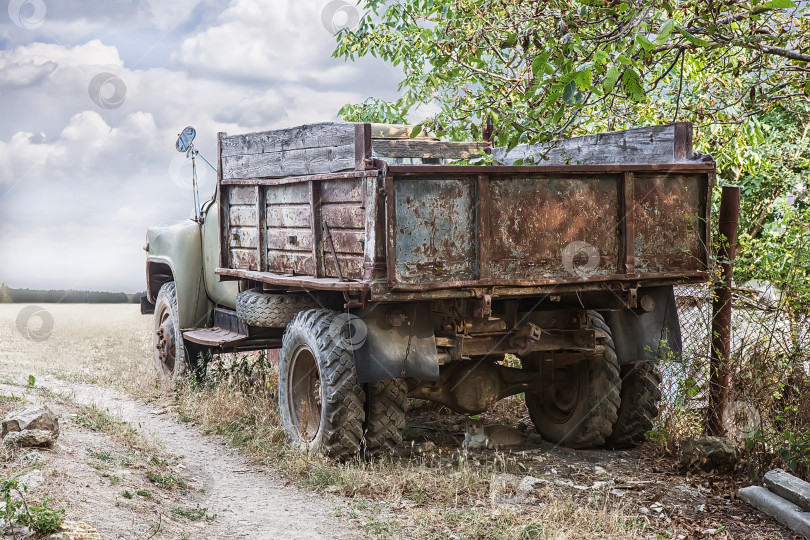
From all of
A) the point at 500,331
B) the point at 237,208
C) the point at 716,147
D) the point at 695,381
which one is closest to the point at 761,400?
the point at 695,381

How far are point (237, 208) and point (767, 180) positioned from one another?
27.2ft

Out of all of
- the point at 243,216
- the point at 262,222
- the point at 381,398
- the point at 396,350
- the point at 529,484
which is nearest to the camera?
the point at 529,484

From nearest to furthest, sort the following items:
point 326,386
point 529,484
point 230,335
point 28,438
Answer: point 28,438
point 529,484
point 326,386
point 230,335

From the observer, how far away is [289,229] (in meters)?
6.53

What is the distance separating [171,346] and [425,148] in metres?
3.61

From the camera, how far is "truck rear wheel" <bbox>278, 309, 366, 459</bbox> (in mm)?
5848

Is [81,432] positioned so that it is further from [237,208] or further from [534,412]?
[534,412]

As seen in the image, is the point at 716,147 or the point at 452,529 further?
the point at 716,147

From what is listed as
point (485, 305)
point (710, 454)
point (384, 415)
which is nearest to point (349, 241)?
point (485, 305)

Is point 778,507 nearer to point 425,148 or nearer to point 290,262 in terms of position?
point 290,262

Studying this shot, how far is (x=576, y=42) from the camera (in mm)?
5047

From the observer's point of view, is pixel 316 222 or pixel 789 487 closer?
pixel 789 487

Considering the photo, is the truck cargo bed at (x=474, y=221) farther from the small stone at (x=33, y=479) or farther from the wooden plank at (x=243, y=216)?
the small stone at (x=33, y=479)

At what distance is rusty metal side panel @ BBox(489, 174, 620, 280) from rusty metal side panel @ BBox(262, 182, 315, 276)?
1464mm
